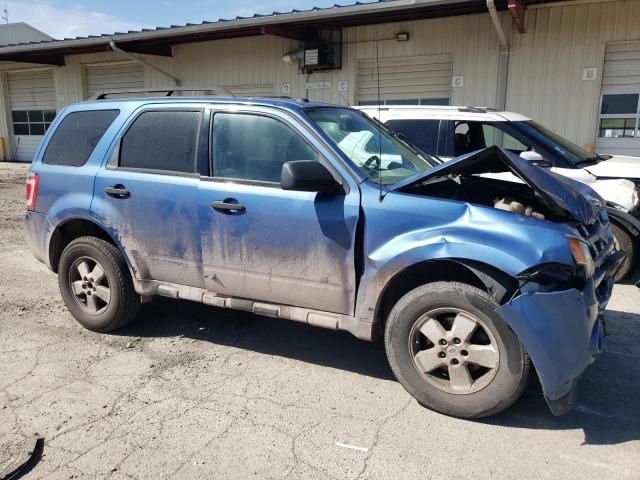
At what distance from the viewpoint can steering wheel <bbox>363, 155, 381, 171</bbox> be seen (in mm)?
3773

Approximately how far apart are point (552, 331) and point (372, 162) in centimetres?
169

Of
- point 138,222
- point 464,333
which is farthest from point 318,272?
point 138,222

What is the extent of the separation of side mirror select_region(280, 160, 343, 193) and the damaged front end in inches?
17.9

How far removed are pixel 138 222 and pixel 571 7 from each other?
1019 cm

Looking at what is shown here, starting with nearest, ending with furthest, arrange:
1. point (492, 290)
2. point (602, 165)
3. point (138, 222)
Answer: point (492, 290) → point (138, 222) → point (602, 165)

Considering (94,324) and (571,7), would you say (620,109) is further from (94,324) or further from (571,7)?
(94,324)

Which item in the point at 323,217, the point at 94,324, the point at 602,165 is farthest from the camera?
the point at 602,165

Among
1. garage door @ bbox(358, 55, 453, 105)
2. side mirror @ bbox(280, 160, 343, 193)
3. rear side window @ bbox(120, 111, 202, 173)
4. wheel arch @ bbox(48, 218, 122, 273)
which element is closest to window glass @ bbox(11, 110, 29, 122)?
garage door @ bbox(358, 55, 453, 105)

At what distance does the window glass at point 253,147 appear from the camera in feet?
12.5

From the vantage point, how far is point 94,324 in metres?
4.61

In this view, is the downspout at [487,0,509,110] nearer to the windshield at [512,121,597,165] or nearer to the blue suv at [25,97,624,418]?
the windshield at [512,121,597,165]

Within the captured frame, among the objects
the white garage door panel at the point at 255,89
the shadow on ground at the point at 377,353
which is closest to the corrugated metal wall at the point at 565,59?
the white garage door panel at the point at 255,89

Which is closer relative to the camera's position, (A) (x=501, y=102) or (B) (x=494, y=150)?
(B) (x=494, y=150)

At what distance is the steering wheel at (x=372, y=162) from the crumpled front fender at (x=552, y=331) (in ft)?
4.50
